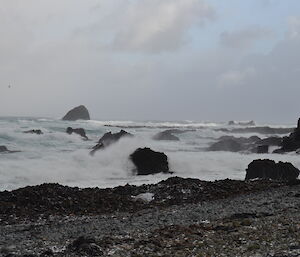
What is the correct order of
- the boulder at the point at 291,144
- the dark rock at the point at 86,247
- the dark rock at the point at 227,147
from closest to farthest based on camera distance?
the dark rock at the point at 86,247, the boulder at the point at 291,144, the dark rock at the point at 227,147

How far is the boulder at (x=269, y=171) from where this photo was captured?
3191cm

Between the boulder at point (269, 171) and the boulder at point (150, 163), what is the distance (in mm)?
7304

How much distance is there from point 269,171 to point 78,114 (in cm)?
11892

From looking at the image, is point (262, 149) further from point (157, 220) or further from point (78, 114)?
point (78, 114)

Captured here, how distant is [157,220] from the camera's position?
16625mm

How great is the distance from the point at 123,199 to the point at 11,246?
950cm

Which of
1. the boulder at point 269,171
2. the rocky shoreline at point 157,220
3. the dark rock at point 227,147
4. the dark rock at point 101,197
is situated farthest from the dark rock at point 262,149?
the dark rock at point 101,197

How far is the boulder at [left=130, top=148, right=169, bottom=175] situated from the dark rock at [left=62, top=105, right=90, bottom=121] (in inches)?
4287

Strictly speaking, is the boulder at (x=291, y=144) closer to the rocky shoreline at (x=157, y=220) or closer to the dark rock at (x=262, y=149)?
the dark rock at (x=262, y=149)

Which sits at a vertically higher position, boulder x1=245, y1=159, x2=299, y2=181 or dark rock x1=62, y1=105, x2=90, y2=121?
dark rock x1=62, y1=105, x2=90, y2=121

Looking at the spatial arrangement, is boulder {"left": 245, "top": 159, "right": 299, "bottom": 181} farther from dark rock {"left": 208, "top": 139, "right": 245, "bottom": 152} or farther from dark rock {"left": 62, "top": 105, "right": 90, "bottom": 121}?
dark rock {"left": 62, "top": 105, "right": 90, "bottom": 121}

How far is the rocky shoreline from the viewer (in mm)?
12000

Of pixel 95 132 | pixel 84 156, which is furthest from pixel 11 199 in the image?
pixel 95 132

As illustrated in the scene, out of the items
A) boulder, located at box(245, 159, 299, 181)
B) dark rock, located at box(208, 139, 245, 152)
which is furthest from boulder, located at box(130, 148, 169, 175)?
dark rock, located at box(208, 139, 245, 152)
